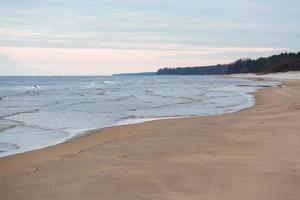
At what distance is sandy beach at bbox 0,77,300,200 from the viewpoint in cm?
592

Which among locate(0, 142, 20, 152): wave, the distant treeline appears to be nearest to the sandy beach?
locate(0, 142, 20, 152): wave

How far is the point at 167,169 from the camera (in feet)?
23.1

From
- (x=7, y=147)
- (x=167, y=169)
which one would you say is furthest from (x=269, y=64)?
(x=167, y=169)

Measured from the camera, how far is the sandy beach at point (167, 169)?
592 cm

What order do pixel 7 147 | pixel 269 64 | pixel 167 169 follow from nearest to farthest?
pixel 167 169, pixel 7 147, pixel 269 64

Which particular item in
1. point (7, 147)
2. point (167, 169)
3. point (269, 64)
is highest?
point (269, 64)

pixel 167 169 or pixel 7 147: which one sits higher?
pixel 167 169

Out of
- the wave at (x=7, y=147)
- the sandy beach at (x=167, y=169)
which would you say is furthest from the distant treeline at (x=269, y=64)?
the sandy beach at (x=167, y=169)

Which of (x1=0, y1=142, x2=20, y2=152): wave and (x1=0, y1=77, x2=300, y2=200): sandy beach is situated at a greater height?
(x1=0, y1=77, x2=300, y2=200): sandy beach

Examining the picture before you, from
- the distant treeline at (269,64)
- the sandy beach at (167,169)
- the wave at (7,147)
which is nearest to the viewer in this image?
the sandy beach at (167,169)

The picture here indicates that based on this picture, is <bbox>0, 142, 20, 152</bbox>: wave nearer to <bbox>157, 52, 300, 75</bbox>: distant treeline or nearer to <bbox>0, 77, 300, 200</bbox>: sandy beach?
<bbox>0, 77, 300, 200</bbox>: sandy beach

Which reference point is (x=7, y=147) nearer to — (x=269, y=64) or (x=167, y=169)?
(x=167, y=169)

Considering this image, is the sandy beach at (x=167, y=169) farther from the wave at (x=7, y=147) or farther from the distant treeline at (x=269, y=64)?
the distant treeline at (x=269, y=64)

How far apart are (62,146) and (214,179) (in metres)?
5.70
